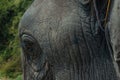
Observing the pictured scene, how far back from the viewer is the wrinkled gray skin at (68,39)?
1621 mm

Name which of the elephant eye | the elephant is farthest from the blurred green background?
the elephant

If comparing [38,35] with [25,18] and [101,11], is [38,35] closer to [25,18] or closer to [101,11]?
[25,18]

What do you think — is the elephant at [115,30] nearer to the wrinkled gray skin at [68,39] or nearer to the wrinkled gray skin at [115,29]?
the wrinkled gray skin at [115,29]

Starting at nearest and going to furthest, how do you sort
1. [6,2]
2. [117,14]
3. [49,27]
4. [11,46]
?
[117,14]
[49,27]
[11,46]
[6,2]

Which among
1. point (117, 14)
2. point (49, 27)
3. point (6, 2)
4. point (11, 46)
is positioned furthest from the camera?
point (6, 2)

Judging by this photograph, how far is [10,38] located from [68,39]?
10.9 m

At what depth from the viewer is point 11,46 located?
11.6 metres

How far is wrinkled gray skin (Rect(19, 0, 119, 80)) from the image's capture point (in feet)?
5.32

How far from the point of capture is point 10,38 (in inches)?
492

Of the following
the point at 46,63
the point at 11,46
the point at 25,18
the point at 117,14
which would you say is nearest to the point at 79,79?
the point at 46,63

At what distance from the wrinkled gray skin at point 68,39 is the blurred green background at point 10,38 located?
8.31 m

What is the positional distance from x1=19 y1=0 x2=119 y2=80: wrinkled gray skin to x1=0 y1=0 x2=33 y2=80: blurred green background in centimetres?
831

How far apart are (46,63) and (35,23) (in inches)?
5.7

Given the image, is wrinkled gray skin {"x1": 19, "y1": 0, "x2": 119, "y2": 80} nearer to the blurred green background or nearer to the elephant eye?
the elephant eye
